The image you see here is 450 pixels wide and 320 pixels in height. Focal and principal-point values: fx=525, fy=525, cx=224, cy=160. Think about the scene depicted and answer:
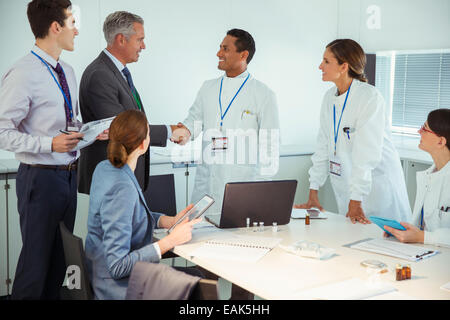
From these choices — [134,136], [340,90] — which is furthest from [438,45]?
[134,136]

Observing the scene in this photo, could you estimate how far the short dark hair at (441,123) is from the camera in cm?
262

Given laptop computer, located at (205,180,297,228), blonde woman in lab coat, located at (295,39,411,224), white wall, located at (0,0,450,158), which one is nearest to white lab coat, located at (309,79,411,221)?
blonde woman in lab coat, located at (295,39,411,224)

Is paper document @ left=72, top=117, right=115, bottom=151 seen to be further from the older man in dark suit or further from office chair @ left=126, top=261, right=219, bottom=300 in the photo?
office chair @ left=126, top=261, right=219, bottom=300

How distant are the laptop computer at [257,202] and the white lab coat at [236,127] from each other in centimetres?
91

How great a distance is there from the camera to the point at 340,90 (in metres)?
3.27

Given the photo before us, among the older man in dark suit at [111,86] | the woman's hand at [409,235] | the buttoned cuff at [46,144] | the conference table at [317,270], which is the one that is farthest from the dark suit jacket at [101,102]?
the woman's hand at [409,235]

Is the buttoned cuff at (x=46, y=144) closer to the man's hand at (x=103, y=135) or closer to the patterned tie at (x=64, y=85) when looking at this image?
the patterned tie at (x=64, y=85)

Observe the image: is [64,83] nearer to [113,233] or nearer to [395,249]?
[113,233]

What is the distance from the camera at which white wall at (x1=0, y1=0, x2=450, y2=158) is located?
165 inches

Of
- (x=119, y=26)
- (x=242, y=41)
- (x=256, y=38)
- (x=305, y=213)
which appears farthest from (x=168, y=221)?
(x=256, y=38)

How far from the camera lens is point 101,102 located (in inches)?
118

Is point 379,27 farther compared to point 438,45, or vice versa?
point 379,27
